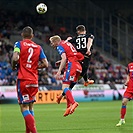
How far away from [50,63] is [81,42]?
20.9 meters

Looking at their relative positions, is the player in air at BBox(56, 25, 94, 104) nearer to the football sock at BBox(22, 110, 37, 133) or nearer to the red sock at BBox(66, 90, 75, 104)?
the red sock at BBox(66, 90, 75, 104)

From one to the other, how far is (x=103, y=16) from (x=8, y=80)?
12198mm

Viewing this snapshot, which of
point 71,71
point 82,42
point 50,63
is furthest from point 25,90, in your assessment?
point 50,63

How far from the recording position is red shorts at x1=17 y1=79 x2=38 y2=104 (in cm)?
1020

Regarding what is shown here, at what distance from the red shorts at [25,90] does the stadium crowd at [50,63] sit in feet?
67.1

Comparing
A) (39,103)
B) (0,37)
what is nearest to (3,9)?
(0,37)

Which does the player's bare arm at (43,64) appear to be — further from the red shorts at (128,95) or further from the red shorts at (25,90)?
the red shorts at (128,95)

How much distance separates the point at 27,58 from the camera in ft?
33.4

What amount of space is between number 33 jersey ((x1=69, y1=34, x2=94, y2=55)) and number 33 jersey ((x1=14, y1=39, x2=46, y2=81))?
→ 14.0 feet

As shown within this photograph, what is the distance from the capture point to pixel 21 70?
10.2 metres

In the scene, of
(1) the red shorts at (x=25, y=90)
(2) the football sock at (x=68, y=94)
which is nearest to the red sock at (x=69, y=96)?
(2) the football sock at (x=68, y=94)

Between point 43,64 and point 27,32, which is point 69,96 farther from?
point 27,32

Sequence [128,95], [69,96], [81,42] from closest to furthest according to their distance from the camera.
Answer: [69,96], [81,42], [128,95]

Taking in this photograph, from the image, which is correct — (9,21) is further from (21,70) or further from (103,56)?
(21,70)
